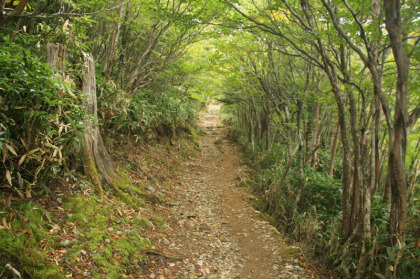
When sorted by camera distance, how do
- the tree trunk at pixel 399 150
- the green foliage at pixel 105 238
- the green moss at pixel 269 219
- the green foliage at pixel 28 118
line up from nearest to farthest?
the green foliage at pixel 28 118, the tree trunk at pixel 399 150, the green foliage at pixel 105 238, the green moss at pixel 269 219

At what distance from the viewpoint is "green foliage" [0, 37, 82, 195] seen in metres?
2.86

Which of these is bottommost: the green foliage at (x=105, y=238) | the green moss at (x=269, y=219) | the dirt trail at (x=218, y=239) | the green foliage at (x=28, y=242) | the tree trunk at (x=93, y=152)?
the dirt trail at (x=218, y=239)

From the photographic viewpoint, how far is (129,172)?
255 inches

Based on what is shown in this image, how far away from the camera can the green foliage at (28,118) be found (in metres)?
2.86

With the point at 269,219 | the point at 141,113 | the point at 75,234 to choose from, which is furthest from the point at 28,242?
the point at 141,113

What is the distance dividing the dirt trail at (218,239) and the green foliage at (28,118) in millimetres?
2129

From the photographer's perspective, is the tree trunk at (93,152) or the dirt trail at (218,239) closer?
the dirt trail at (218,239)

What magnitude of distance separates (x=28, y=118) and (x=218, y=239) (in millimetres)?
4072

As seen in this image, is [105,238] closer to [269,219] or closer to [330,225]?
[330,225]

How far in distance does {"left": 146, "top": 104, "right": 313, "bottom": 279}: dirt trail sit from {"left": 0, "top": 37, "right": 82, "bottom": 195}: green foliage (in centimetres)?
213

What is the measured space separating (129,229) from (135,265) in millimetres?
715

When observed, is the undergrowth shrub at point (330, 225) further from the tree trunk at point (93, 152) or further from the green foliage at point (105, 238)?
the tree trunk at point (93, 152)

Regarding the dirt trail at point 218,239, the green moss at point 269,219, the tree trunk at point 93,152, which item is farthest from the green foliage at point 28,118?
the green moss at point 269,219

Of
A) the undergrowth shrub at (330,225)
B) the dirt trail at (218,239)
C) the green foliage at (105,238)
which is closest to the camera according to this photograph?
the green foliage at (105,238)
